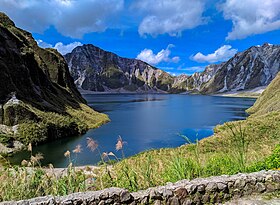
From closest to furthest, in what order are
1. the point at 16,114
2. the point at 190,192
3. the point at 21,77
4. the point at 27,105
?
1. the point at 190,192
2. the point at 16,114
3. the point at 27,105
4. the point at 21,77

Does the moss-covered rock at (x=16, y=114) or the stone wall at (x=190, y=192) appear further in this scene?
the moss-covered rock at (x=16, y=114)

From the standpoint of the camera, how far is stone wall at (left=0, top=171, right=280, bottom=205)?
28.9ft

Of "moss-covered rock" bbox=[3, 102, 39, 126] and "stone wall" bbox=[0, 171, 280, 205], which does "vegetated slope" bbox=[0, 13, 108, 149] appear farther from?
"stone wall" bbox=[0, 171, 280, 205]

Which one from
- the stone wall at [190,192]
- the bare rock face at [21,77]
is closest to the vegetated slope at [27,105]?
the bare rock face at [21,77]

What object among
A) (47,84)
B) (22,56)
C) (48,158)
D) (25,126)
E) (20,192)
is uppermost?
(22,56)

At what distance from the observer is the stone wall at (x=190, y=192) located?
8.80 m

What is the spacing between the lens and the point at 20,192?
10.2 m

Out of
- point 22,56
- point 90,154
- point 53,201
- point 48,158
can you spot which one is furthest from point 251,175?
point 22,56

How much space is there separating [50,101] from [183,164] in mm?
73309

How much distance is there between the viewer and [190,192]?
961cm

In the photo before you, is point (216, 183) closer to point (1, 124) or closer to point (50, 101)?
point (1, 124)

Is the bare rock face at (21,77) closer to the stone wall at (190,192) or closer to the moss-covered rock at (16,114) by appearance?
the moss-covered rock at (16,114)

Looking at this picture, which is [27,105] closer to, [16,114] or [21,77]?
[16,114]

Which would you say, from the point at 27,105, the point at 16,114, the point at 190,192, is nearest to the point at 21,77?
the point at 27,105
